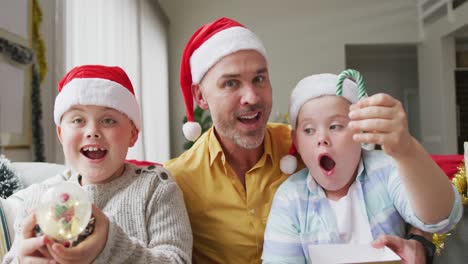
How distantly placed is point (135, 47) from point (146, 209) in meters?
3.23

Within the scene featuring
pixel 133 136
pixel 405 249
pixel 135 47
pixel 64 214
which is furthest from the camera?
pixel 135 47

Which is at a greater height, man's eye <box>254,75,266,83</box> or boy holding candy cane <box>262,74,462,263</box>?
man's eye <box>254,75,266,83</box>

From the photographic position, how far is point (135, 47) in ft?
13.5

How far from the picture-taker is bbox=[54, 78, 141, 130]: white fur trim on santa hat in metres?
1.12

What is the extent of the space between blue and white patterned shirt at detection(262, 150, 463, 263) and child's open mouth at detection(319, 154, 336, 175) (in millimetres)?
72

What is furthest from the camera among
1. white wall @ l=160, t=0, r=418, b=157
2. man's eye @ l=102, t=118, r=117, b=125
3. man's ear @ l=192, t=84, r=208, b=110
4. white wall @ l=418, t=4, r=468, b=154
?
white wall @ l=160, t=0, r=418, b=157

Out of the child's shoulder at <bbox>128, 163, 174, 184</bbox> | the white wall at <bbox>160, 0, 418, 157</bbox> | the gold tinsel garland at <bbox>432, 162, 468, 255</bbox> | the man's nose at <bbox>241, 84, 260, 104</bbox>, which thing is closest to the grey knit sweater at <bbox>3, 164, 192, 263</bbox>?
the child's shoulder at <bbox>128, 163, 174, 184</bbox>

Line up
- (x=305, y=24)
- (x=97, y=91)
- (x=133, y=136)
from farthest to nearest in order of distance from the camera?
(x=305, y=24) → (x=133, y=136) → (x=97, y=91)

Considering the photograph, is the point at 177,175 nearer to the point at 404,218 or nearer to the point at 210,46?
the point at 210,46

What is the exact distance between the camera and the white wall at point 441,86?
19.2 ft

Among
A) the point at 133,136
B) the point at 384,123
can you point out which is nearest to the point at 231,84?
the point at 133,136

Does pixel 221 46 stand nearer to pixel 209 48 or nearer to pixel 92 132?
pixel 209 48

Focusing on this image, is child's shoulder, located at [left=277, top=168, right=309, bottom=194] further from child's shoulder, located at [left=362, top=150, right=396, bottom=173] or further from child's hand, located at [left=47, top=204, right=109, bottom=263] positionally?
child's hand, located at [left=47, top=204, right=109, bottom=263]

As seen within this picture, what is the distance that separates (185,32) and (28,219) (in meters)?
5.94
